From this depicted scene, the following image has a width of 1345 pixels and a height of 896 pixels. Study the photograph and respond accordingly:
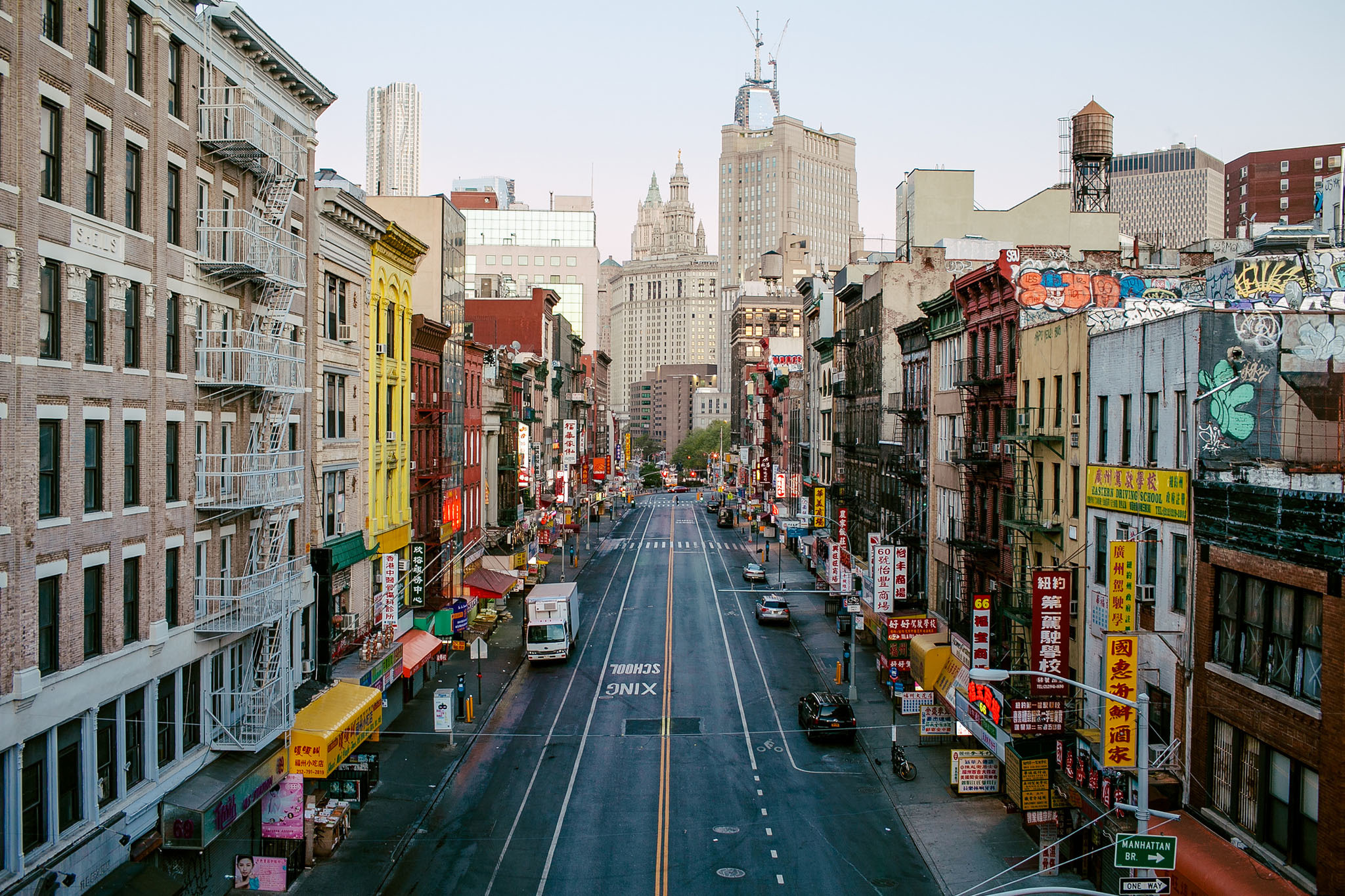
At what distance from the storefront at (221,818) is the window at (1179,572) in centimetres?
2101

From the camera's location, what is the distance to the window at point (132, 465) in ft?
69.3

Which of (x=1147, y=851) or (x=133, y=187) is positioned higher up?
(x=133, y=187)

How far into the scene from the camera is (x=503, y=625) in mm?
60719

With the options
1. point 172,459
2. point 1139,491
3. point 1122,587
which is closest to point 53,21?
point 172,459

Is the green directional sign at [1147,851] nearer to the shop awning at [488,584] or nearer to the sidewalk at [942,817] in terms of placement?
the sidewalk at [942,817]

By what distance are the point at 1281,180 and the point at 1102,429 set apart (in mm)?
96196

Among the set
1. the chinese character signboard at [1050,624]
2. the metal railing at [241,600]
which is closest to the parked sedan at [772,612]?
the chinese character signboard at [1050,624]

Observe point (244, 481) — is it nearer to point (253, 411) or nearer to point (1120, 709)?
point (253, 411)

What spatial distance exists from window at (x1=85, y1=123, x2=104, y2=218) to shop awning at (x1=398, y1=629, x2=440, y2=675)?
881 inches

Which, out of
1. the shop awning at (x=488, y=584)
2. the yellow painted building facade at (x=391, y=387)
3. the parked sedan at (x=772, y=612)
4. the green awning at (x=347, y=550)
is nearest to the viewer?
the green awning at (x=347, y=550)

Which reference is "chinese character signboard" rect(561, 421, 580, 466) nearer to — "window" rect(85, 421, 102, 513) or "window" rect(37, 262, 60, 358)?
"window" rect(85, 421, 102, 513)

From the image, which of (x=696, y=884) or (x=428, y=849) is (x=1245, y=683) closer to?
(x=696, y=884)

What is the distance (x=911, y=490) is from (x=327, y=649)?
94.4ft

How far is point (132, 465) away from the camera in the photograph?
21.3 meters
